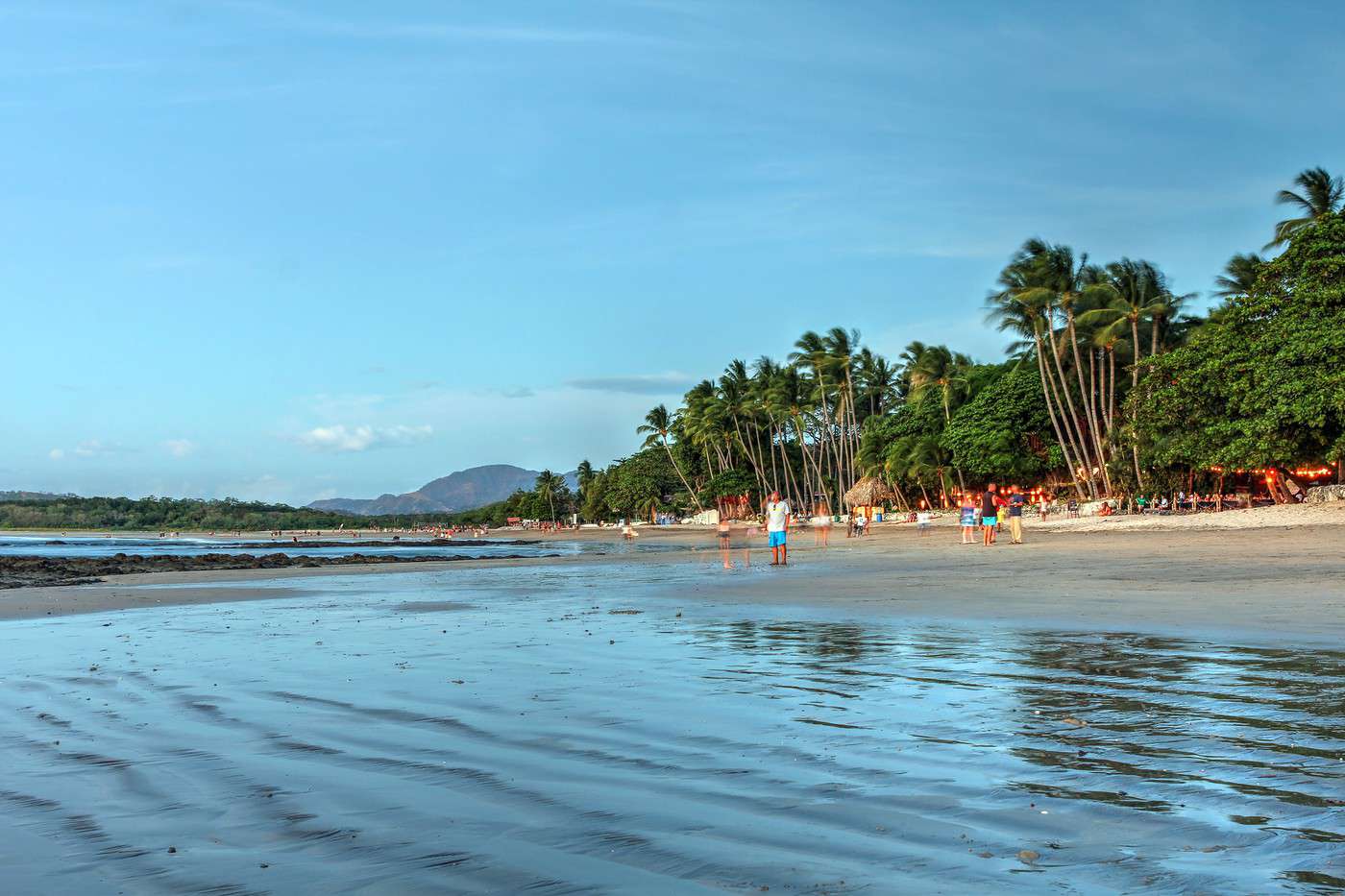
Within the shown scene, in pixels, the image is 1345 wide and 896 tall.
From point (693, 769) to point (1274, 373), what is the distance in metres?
36.4

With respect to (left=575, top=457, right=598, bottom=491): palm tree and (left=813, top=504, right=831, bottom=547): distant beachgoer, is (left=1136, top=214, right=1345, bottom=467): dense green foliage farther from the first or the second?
(left=575, top=457, right=598, bottom=491): palm tree

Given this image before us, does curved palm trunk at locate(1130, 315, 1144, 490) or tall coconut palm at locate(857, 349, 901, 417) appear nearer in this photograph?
curved palm trunk at locate(1130, 315, 1144, 490)

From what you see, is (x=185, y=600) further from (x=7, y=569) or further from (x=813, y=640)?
(x=7, y=569)

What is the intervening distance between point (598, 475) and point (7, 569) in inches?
4151

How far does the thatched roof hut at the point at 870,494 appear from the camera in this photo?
252 feet

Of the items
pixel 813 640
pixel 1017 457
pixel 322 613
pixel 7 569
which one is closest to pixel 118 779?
pixel 813 640

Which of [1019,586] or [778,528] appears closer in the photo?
[1019,586]

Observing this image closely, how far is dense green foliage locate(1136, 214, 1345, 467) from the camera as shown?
110 ft

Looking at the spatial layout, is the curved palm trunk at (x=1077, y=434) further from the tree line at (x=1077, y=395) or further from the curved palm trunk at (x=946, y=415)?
the curved palm trunk at (x=946, y=415)

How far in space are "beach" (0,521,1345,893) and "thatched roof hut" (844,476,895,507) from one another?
65.0 meters

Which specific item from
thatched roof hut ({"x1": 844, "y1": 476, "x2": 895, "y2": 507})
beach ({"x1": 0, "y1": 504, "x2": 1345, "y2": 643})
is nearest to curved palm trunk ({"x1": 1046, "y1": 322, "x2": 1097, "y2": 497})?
thatched roof hut ({"x1": 844, "y1": 476, "x2": 895, "y2": 507})

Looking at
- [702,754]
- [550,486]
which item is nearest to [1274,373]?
[702,754]

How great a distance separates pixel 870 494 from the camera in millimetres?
77125

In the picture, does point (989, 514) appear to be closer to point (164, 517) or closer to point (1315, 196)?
point (1315, 196)
